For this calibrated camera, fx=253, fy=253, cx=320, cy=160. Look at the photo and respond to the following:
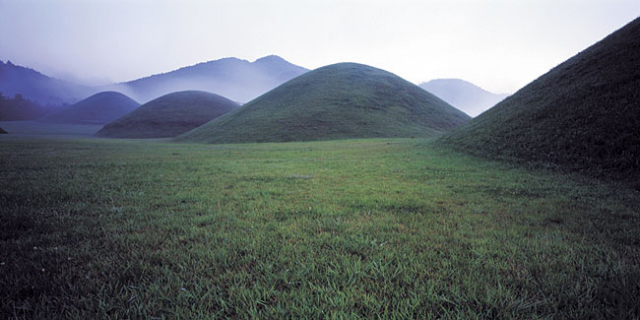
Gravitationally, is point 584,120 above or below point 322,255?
above

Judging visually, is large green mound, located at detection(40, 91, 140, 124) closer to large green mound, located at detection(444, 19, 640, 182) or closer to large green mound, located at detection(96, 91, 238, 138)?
large green mound, located at detection(96, 91, 238, 138)

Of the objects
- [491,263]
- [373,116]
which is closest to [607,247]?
[491,263]

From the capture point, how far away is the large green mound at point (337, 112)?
65.2 metres

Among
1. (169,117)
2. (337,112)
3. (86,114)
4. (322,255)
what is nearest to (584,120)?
(322,255)

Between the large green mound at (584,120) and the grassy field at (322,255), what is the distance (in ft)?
12.9

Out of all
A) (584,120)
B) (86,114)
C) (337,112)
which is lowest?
(584,120)

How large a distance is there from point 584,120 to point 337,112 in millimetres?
64107

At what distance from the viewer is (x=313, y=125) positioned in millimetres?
68500

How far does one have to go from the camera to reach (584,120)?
13.3 metres

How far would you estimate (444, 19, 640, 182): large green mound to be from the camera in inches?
428

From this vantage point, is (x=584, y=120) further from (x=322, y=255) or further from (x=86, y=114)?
(x=86, y=114)

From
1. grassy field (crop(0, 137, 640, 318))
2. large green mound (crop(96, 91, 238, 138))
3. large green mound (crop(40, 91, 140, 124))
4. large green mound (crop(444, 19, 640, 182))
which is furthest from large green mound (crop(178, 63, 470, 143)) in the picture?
large green mound (crop(40, 91, 140, 124))

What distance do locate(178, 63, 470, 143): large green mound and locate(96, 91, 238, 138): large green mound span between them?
3339 centimetres

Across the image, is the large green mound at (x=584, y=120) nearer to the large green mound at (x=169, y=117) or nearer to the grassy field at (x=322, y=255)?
the grassy field at (x=322, y=255)
